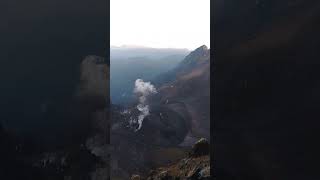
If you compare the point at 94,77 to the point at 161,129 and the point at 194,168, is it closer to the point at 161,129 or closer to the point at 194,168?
the point at 194,168

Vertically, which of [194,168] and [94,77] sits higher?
[94,77]

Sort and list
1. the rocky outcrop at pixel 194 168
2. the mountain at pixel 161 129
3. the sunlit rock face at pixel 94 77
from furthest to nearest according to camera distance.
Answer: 1. the mountain at pixel 161 129
2. the rocky outcrop at pixel 194 168
3. the sunlit rock face at pixel 94 77

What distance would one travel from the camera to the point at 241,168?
14.8 feet

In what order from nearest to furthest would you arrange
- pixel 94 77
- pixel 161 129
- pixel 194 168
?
pixel 94 77 → pixel 194 168 → pixel 161 129

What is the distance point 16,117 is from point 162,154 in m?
11.2

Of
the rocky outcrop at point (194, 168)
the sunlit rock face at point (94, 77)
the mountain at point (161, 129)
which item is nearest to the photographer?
the sunlit rock face at point (94, 77)

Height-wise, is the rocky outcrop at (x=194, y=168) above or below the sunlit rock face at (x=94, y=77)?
below

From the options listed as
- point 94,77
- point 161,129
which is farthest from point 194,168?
point 161,129

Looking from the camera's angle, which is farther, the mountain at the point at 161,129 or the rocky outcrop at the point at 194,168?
the mountain at the point at 161,129

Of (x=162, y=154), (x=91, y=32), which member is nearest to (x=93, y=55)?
(x=91, y=32)

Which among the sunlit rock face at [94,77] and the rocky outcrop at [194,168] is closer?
the sunlit rock face at [94,77]

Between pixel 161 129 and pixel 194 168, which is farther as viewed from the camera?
pixel 161 129

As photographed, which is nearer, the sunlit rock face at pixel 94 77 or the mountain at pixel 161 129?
the sunlit rock face at pixel 94 77

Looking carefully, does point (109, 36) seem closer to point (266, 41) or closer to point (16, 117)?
point (16, 117)
